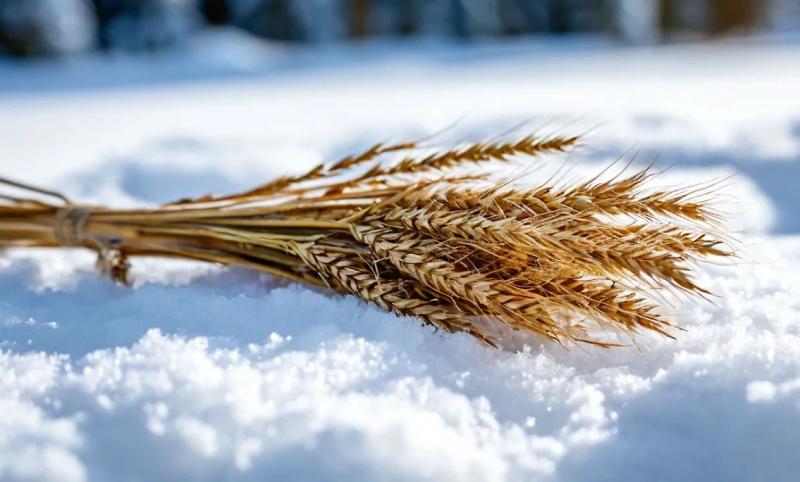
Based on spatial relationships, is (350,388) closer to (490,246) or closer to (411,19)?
(490,246)

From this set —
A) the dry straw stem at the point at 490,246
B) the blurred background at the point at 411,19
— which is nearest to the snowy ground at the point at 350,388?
the dry straw stem at the point at 490,246

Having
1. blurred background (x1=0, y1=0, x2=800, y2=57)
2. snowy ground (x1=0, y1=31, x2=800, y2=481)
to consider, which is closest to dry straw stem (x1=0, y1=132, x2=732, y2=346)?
snowy ground (x1=0, y1=31, x2=800, y2=481)

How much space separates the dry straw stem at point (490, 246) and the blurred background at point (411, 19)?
7812 millimetres

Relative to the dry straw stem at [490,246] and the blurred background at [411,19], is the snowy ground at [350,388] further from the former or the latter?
the blurred background at [411,19]

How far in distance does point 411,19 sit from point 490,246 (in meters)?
11.4

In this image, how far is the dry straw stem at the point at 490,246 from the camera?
70cm

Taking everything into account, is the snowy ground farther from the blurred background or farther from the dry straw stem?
the blurred background

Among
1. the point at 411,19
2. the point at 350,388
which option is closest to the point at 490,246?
the point at 350,388

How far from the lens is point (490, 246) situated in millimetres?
732

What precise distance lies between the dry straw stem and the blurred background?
781 cm

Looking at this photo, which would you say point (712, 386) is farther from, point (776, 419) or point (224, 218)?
point (224, 218)

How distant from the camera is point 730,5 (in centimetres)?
1109

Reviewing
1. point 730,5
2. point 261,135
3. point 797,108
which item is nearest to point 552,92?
point 797,108

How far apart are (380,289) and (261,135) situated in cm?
141
